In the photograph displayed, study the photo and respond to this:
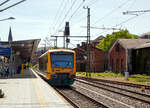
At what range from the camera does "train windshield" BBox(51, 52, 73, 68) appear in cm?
1916

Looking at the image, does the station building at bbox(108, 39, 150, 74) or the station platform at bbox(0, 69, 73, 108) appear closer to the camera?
the station platform at bbox(0, 69, 73, 108)

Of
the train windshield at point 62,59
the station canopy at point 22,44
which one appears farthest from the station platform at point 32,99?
the station canopy at point 22,44

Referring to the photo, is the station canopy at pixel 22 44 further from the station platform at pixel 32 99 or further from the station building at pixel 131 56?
the station building at pixel 131 56

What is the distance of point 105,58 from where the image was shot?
66.2 m

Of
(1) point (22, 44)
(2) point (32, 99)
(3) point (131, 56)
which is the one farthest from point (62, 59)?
(3) point (131, 56)

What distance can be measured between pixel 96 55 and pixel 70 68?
4729 centimetres

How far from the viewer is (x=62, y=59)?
63.7 feet

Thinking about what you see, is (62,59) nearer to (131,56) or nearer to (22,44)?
(22,44)

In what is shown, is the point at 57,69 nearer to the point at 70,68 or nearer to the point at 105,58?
the point at 70,68

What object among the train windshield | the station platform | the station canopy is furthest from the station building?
the station platform

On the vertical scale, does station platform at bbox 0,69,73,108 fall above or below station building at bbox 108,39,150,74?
below

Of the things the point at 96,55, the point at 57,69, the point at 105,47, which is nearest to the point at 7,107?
the point at 57,69

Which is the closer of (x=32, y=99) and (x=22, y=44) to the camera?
(x=32, y=99)

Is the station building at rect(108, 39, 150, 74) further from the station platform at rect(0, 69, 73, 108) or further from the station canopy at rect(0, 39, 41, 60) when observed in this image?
the station platform at rect(0, 69, 73, 108)
